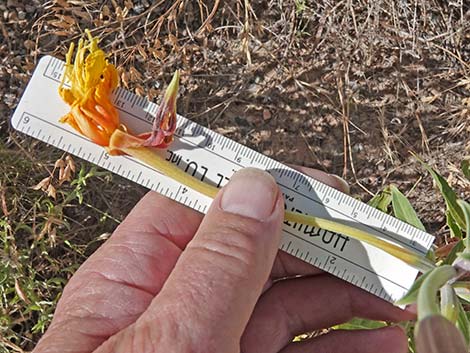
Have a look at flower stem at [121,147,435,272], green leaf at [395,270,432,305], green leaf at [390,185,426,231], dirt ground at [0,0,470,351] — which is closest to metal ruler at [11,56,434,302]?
flower stem at [121,147,435,272]

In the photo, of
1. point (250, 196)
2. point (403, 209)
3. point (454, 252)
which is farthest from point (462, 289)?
point (250, 196)

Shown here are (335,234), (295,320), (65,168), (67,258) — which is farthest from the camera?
(67,258)

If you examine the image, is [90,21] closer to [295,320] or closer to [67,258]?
[67,258]

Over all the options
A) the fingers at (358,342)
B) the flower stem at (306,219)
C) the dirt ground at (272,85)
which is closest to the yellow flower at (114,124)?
the flower stem at (306,219)

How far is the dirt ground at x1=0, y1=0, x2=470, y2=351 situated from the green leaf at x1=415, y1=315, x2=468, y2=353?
1.60 m

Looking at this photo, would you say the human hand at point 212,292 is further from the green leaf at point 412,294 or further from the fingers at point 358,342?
the green leaf at point 412,294

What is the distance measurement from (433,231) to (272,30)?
110 cm

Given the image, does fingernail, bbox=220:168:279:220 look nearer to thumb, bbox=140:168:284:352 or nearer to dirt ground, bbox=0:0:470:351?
thumb, bbox=140:168:284:352

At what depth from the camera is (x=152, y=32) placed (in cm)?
305

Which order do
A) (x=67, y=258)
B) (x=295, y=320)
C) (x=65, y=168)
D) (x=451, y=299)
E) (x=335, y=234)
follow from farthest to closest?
(x=67, y=258), (x=65, y=168), (x=295, y=320), (x=335, y=234), (x=451, y=299)

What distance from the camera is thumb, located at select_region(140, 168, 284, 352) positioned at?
1.66m

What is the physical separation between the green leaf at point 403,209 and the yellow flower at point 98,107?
0.76 meters

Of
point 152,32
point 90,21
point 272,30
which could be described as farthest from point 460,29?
point 90,21

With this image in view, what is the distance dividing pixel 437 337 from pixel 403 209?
865 millimetres
